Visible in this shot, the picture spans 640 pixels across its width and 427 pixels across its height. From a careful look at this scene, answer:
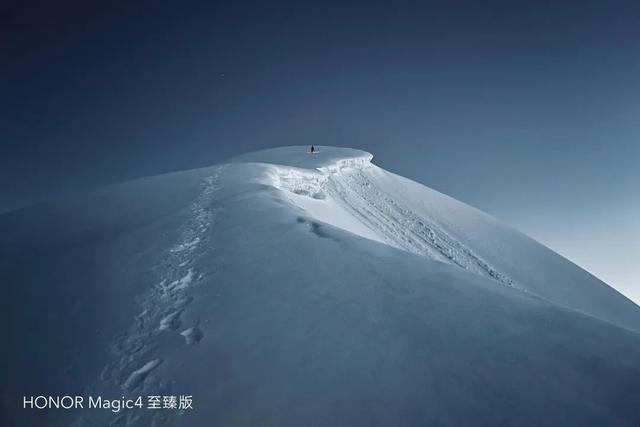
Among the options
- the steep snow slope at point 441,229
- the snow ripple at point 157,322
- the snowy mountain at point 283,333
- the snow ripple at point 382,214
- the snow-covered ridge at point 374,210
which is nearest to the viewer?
the snowy mountain at point 283,333

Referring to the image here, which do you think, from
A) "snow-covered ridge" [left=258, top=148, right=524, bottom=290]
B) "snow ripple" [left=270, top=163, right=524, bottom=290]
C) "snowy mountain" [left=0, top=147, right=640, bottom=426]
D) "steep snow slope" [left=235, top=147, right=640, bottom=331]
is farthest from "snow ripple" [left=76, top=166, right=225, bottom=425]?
"steep snow slope" [left=235, top=147, right=640, bottom=331]

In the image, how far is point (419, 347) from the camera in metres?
3.44

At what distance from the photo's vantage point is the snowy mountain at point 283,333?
9.62 feet

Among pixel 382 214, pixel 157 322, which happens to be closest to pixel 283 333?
pixel 157 322

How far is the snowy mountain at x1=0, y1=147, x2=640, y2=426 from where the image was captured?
293cm

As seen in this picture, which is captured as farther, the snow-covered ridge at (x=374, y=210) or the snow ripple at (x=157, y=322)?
the snow-covered ridge at (x=374, y=210)

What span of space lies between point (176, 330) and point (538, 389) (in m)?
4.03

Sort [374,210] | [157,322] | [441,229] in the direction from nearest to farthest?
[157,322], [374,210], [441,229]

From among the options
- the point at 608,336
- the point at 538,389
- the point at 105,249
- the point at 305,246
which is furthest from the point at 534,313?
the point at 105,249

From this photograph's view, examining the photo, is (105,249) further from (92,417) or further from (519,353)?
(519,353)

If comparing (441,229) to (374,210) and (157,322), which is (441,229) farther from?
(157,322)

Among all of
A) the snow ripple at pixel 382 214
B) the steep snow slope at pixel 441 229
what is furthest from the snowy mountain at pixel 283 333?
the steep snow slope at pixel 441 229

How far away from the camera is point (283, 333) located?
3875mm

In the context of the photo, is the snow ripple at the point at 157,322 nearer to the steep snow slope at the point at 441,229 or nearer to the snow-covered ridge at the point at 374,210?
the snow-covered ridge at the point at 374,210
